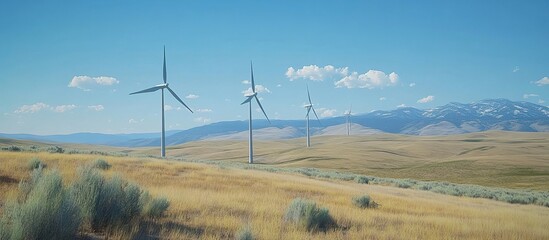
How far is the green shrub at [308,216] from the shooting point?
429 inches

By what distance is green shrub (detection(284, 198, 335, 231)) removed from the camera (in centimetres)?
1091

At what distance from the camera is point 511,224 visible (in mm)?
14781

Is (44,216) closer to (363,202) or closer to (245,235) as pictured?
(245,235)

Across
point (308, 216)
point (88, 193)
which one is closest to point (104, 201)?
point (88, 193)

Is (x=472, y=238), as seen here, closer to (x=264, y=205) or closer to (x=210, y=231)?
(x=264, y=205)

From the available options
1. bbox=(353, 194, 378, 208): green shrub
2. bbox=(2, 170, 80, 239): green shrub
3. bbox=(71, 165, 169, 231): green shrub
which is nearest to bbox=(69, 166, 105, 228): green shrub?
bbox=(71, 165, 169, 231): green shrub

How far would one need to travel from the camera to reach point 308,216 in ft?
35.9

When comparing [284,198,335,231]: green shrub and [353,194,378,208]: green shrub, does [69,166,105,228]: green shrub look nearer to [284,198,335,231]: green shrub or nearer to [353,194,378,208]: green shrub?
[284,198,335,231]: green shrub

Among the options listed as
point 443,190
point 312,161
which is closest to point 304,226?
point 443,190

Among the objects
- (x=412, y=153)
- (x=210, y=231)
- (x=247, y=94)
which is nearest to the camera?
(x=210, y=231)

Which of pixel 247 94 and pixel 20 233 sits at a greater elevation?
pixel 247 94

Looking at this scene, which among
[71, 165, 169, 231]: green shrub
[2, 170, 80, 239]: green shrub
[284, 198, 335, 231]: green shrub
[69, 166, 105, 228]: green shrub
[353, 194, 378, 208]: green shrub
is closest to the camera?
[2, 170, 80, 239]: green shrub

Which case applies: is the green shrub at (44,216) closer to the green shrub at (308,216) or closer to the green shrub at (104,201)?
the green shrub at (104,201)

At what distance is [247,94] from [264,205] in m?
72.3
